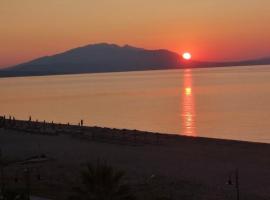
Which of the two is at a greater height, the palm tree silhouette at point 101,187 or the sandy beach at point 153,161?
the palm tree silhouette at point 101,187

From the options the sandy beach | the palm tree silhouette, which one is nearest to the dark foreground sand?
the sandy beach

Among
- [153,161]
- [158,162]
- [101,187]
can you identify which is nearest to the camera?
[101,187]

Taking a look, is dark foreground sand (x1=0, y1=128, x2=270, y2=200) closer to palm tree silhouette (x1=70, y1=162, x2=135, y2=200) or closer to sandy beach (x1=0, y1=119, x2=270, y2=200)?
sandy beach (x1=0, y1=119, x2=270, y2=200)

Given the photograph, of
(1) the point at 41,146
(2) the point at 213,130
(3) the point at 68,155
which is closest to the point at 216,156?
(3) the point at 68,155

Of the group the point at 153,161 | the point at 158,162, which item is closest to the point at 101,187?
the point at 158,162

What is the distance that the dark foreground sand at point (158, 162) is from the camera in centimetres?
1923

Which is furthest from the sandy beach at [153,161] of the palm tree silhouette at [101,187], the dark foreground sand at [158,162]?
the palm tree silhouette at [101,187]

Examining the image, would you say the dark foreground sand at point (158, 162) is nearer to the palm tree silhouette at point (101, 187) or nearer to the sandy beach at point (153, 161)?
the sandy beach at point (153, 161)

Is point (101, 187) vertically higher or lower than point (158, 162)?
higher

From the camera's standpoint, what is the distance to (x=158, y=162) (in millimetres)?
25766

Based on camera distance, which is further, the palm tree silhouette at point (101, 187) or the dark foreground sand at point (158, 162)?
the dark foreground sand at point (158, 162)

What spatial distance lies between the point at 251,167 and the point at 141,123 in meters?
30.6

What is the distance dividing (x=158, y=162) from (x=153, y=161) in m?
0.33

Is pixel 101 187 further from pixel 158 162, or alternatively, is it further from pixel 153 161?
pixel 153 161
